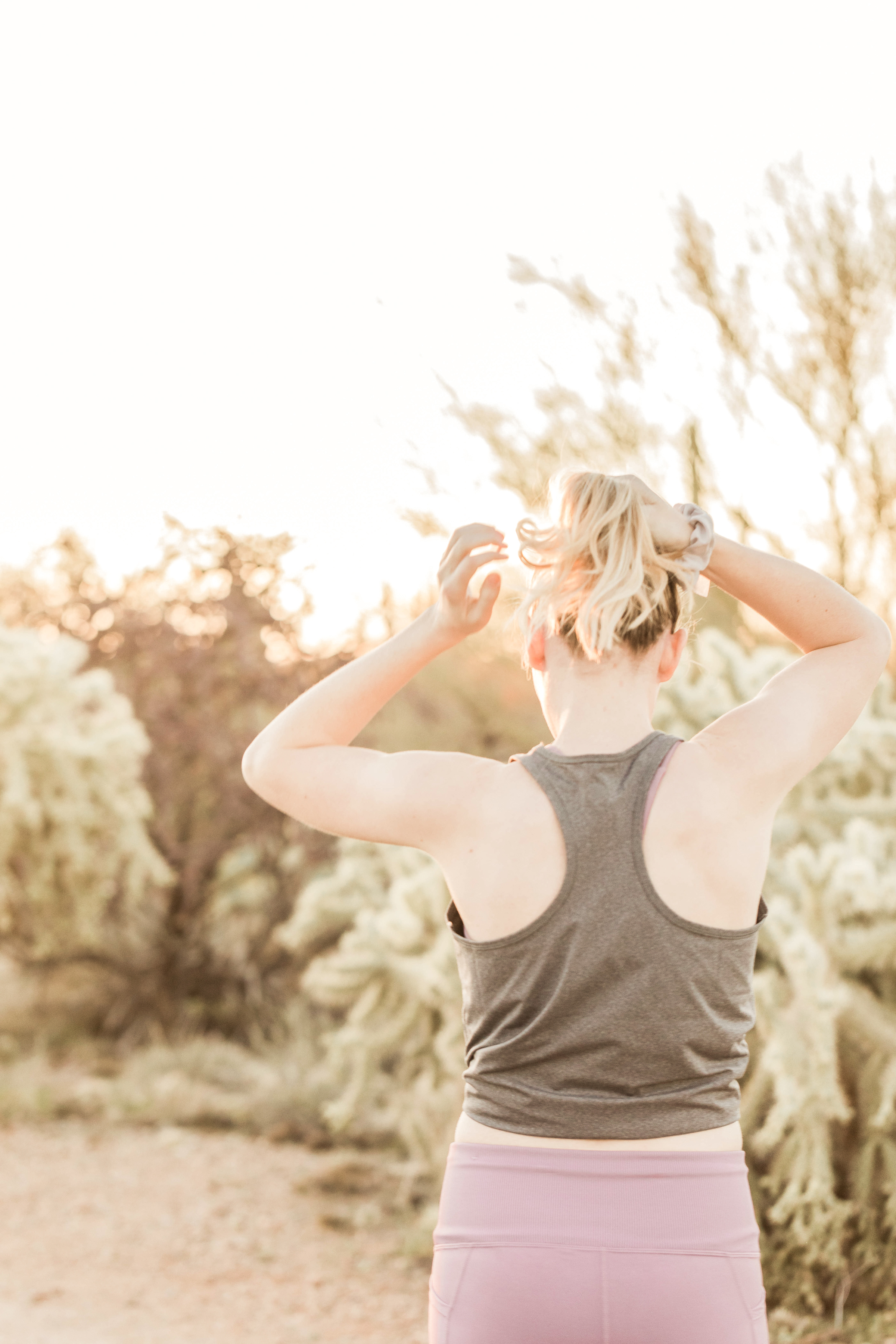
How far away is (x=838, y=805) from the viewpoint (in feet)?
15.1

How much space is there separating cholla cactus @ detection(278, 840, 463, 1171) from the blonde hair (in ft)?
11.1

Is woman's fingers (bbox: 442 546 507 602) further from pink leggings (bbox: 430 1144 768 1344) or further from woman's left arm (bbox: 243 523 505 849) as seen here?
pink leggings (bbox: 430 1144 768 1344)

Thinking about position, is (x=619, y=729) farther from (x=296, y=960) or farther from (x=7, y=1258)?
(x=296, y=960)

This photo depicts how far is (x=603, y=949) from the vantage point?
4.46 feet

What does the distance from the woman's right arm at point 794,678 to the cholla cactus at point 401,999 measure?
129 inches

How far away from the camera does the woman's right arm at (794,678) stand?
143cm

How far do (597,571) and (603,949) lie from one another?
0.43m

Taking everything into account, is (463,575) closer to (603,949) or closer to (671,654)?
(671,654)

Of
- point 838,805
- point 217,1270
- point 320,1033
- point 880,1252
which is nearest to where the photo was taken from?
point 880,1252

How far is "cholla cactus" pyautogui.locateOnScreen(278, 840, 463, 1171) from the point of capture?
4848mm

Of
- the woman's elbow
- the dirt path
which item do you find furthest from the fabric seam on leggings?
the dirt path

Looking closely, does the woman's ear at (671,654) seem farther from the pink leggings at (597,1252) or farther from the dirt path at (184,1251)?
the dirt path at (184,1251)

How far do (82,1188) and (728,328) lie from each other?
575 cm

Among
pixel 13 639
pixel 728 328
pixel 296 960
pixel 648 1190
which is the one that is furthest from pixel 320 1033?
pixel 648 1190
